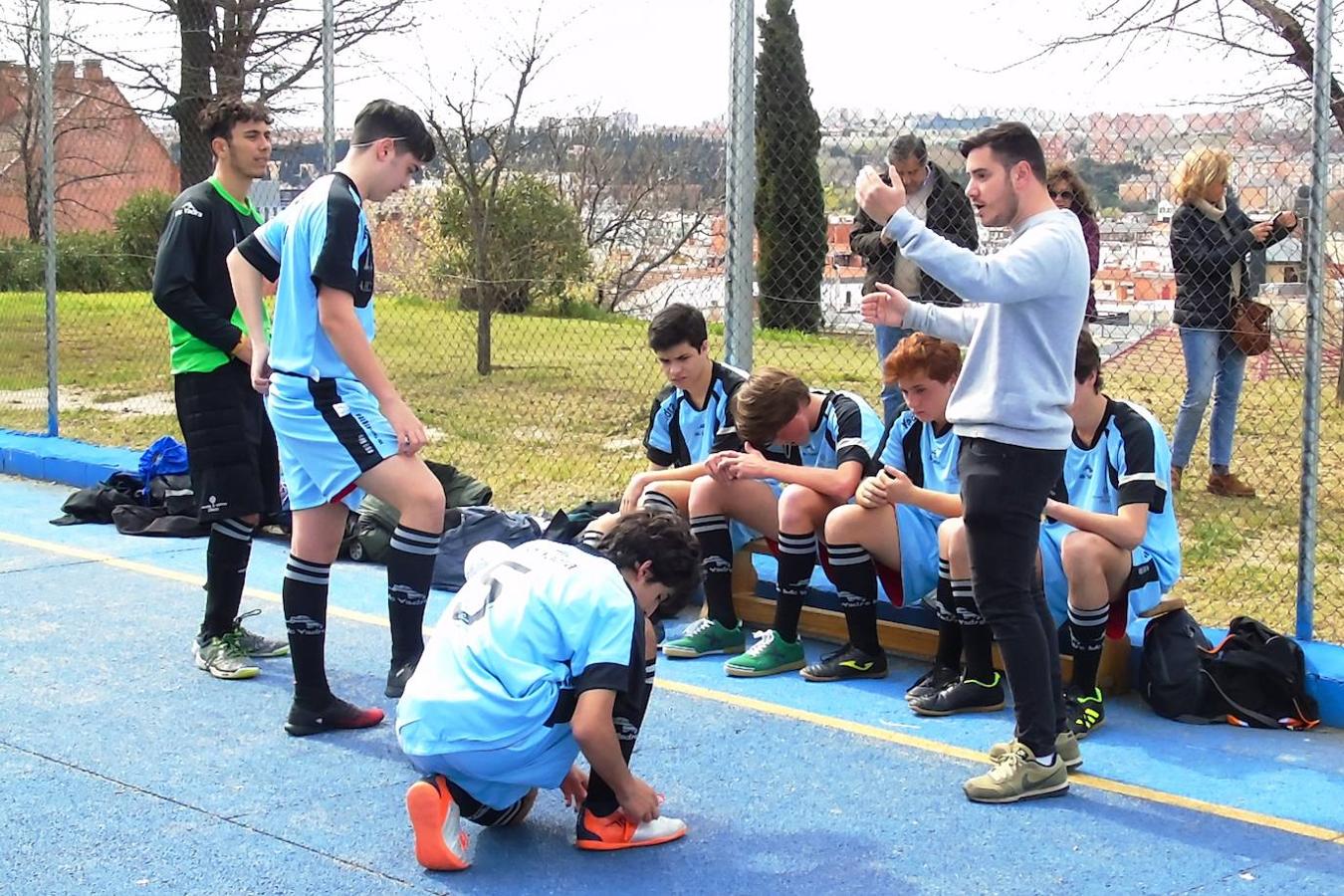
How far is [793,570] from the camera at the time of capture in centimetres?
571

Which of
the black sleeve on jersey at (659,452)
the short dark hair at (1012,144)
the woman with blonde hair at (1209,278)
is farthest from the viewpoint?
the woman with blonde hair at (1209,278)

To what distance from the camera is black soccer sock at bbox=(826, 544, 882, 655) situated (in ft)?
18.1

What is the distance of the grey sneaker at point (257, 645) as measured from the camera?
5.86 m

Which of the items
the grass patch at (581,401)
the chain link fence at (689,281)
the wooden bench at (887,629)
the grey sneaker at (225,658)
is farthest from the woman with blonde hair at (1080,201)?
the grey sneaker at (225,658)

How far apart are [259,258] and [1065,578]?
276cm

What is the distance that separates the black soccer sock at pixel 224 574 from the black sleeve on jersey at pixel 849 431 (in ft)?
7.00

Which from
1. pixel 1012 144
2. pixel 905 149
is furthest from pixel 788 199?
pixel 1012 144

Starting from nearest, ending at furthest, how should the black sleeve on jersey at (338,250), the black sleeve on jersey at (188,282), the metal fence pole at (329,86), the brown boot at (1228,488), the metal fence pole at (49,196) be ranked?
1. the black sleeve on jersey at (338,250)
2. the black sleeve on jersey at (188,282)
3. the metal fence pole at (329,86)
4. the brown boot at (1228,488)
5. the metal fence pole at (49,196)

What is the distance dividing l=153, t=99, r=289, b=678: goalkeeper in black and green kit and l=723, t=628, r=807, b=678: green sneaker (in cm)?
170

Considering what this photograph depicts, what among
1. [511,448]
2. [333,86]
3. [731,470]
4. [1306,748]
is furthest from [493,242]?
[1306,748]

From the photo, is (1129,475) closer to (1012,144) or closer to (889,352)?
(1012,144)

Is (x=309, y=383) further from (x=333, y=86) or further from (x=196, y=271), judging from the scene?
(x=333, y=86)

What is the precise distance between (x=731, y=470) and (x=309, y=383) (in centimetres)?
162

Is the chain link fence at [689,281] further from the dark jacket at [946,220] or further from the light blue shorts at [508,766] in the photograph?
the light blue shorts at [508,766]
